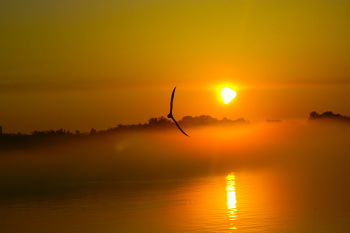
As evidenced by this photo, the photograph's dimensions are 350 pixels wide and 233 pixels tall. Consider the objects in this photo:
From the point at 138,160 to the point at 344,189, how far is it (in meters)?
75.1

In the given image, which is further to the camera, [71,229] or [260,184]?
[260,184]

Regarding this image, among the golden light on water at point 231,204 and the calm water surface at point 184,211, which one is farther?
the golden light on water at point 231,204

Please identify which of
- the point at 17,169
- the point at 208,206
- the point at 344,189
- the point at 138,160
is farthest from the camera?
the point at 138,160

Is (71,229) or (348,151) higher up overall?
(348,151)

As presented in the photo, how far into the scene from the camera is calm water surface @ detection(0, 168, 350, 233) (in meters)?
31.5

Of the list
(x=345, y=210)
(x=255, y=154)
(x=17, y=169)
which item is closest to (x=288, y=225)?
(x=345, y=210)

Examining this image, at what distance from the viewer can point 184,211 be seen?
37.2 m

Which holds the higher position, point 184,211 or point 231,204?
point 231,204

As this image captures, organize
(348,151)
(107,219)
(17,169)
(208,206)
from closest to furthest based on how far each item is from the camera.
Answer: (107,219) → (208,206) → (17,169) → (348,151)

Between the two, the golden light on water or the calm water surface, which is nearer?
the calm water surface

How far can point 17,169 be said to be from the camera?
4183 inches

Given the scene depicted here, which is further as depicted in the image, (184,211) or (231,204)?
(231,204)

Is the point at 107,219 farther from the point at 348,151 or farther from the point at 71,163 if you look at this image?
the point at 348,151

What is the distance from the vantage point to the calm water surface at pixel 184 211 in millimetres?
31453
